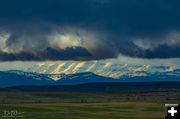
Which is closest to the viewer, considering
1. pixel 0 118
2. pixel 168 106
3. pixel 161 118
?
pixel 168 106

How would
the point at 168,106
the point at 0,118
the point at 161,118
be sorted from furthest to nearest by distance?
the point at 161,118, the point at 0,118, the point at 168,106

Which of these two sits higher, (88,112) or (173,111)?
(88,112)

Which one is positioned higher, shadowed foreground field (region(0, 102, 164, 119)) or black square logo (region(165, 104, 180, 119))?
shadowed foreground field (region(0, 102, 164, 119))

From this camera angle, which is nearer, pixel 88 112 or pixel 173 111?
pixel 173 111

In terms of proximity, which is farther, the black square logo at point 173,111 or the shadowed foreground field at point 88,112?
the shadowed foreground field at point 88,112

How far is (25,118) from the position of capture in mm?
98375

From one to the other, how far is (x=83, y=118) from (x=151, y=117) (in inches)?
549

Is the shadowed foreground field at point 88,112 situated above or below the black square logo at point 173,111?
above

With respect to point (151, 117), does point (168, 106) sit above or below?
below

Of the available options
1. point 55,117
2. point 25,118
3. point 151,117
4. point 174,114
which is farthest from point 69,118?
point 174,114

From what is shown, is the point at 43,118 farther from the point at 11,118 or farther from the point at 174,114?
the point at 174,114

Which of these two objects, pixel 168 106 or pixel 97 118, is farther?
pixel 97 118

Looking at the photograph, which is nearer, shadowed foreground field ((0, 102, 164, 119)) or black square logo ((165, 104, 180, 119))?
black square logo ((165, 104, 180, 119))

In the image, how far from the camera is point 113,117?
107500mm
